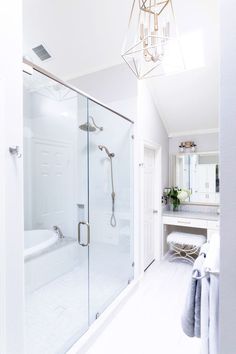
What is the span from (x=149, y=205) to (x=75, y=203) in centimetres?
128

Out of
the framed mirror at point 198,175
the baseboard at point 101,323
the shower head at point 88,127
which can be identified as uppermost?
the shower head at point 88,127

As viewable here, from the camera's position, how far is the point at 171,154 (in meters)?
4.01

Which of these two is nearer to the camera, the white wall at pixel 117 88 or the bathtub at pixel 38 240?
the bathtub at pixel 38 240

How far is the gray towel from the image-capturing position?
100 centimetres

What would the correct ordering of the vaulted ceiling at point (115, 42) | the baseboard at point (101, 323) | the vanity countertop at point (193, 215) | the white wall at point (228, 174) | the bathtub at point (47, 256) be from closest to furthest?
the white wall at point (228, 174), the baseboard at point (101, 323), the bathtub at point (47, 256), the vaulted ceiling at point (115, 42), the vanity countertop at point (193, 215)

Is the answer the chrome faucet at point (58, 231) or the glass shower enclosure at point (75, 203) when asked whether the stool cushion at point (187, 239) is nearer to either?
the glass shower enclosure at point (75, 203)

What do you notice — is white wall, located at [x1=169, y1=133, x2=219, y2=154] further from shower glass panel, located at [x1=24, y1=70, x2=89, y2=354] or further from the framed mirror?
shower glass panel, located at [x1=24, y1=70, x2=89, y2=354]

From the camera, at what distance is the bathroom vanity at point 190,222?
3.21m

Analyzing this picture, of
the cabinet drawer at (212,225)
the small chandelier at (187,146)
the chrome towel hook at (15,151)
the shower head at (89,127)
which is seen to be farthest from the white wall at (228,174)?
the small chandelier at (187,146)

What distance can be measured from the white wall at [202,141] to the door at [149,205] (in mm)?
636

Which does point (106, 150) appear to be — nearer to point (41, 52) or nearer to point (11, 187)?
point (41, 52)

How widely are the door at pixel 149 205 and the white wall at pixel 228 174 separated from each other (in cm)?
256

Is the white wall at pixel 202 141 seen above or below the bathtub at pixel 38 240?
above

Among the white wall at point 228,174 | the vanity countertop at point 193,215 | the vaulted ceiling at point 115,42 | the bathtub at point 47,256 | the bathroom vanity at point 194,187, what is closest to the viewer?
the white wall at point 228,174
